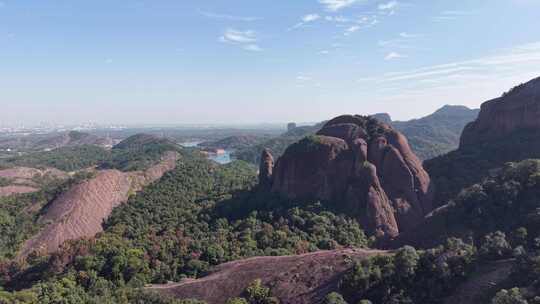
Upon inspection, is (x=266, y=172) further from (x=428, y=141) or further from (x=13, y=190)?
(x=428, y=141)

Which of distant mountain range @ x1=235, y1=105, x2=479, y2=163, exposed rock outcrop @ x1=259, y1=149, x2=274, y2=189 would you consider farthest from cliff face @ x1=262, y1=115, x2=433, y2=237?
distant mountain range @ x1=235, y1=105, x2=479, y2=163

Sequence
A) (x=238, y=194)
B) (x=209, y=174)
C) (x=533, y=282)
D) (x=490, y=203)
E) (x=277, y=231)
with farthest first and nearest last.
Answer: (x=209, y=174) < (x=238, y=194) < (x=277, y=231) < (x=490, y=203) < (x=533, y=282)

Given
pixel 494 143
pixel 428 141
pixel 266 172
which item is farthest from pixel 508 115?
pixel 428 141

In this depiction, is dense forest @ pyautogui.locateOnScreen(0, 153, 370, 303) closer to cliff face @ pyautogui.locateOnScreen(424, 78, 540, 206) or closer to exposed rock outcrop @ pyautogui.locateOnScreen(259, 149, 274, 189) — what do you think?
exposed rock outcrop @ pyautogui.locateOnScreen(259, 149, 274, 189)

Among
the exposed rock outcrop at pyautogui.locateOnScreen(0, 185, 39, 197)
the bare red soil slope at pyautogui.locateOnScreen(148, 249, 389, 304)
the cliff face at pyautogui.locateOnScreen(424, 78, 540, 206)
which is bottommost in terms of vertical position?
the exposed rock outcrop at pyautogui.locateOnScreen(0, 185, 39, 197)

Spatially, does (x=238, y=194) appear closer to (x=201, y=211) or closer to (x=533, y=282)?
(x=201, y=211)

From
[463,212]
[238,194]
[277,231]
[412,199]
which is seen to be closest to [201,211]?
[238,194]
